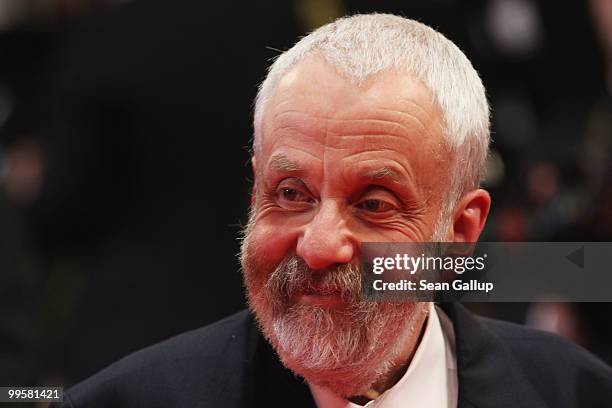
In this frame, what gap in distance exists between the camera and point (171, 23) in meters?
3.44

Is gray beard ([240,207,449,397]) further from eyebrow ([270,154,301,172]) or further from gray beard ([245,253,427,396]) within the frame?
eyebrow ([270,154,301,172])

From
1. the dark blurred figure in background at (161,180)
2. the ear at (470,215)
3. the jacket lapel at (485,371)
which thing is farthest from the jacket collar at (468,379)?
the dark blurred figure in background at (161,180)

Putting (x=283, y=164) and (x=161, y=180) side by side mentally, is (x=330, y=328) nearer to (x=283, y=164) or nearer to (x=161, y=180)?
(x=283, y=164)

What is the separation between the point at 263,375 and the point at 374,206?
16.4 inches

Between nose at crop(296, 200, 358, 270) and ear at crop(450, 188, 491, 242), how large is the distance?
29cm

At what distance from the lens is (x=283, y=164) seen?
7.32 ft

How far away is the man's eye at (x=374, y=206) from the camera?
222cm

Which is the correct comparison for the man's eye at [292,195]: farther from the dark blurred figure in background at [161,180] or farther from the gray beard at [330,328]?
the dark blurred figure in background at [161,180]

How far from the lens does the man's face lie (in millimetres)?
2195

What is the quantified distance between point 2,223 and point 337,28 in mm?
1222

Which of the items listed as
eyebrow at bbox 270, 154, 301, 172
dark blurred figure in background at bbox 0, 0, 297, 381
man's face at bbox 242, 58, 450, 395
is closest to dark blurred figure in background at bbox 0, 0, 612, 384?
dark blurred figure in background at bbox 0, 0, 297, 381

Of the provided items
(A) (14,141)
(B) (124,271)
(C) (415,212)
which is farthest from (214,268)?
(A) (14,141)

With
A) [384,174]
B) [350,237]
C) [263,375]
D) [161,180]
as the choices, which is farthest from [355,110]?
[161,180]

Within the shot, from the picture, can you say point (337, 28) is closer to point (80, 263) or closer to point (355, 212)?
point (355, 212)
